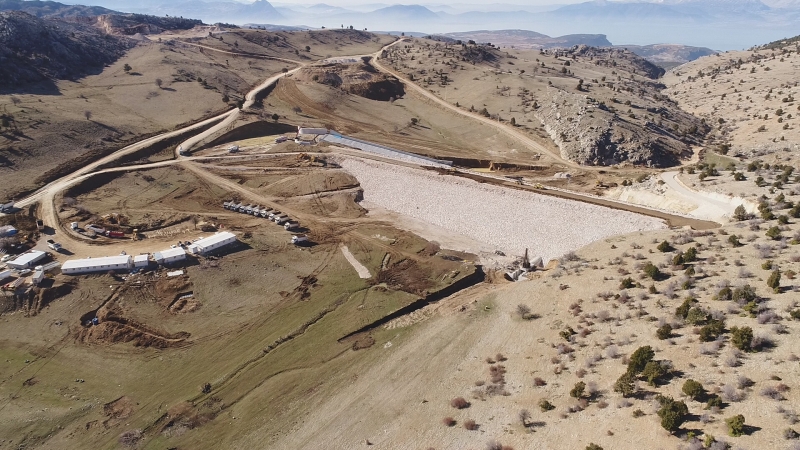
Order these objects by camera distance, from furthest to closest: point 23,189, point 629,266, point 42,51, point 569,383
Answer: point 42,51
point 23,189
point 629,266
point 569,383

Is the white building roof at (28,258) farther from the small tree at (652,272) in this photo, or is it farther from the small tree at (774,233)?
the small tree at (774,233)

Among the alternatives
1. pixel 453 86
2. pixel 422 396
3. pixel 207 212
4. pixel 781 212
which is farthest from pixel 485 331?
pixel 453 86

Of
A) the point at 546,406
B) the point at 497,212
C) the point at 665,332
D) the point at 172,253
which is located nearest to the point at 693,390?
the point at 665,332

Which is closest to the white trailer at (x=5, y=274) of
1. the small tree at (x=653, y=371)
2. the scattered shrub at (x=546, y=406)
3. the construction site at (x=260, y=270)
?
the construction site at (x=260, y=270)

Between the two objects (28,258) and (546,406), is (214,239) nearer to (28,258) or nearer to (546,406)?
(28,258)

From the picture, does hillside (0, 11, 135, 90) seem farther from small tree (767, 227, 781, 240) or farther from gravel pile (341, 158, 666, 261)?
small tree (767, 227, 781, 240)

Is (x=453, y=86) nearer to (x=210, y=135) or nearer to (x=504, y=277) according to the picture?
(x=210, y=135)
